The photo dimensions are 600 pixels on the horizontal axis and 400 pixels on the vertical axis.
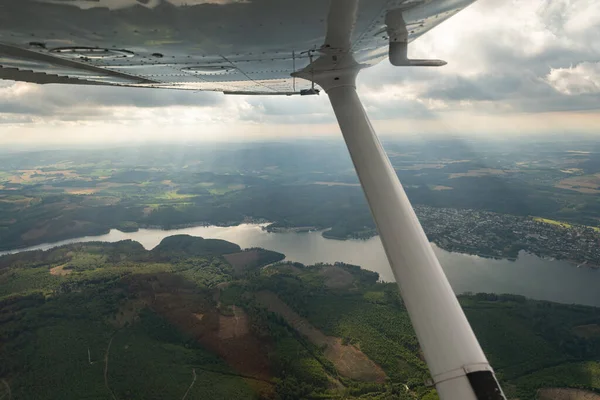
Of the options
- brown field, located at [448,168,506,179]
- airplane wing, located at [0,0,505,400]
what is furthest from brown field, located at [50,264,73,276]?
brown field, located at [448,168,506,179]

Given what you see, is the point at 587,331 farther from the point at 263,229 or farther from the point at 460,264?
the point at 263,229

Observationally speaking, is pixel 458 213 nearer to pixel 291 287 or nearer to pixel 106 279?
pixel 291 287

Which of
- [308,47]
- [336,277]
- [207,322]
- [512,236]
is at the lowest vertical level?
[207,322]

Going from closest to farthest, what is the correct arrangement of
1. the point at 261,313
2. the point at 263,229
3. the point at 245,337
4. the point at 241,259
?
the point at 245,337, the point at 261,313, the point at 241,259, the point at 263,229

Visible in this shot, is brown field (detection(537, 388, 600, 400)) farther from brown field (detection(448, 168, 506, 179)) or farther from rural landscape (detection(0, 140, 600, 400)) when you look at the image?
brown field (detection(448, 168, 506, 179))

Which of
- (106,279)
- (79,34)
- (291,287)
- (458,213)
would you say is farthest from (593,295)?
(106,279)

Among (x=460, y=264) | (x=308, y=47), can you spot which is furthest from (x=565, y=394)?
(x=308, y=47)

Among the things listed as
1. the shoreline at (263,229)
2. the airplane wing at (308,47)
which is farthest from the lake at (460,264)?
the airplane wing at (308,47)
